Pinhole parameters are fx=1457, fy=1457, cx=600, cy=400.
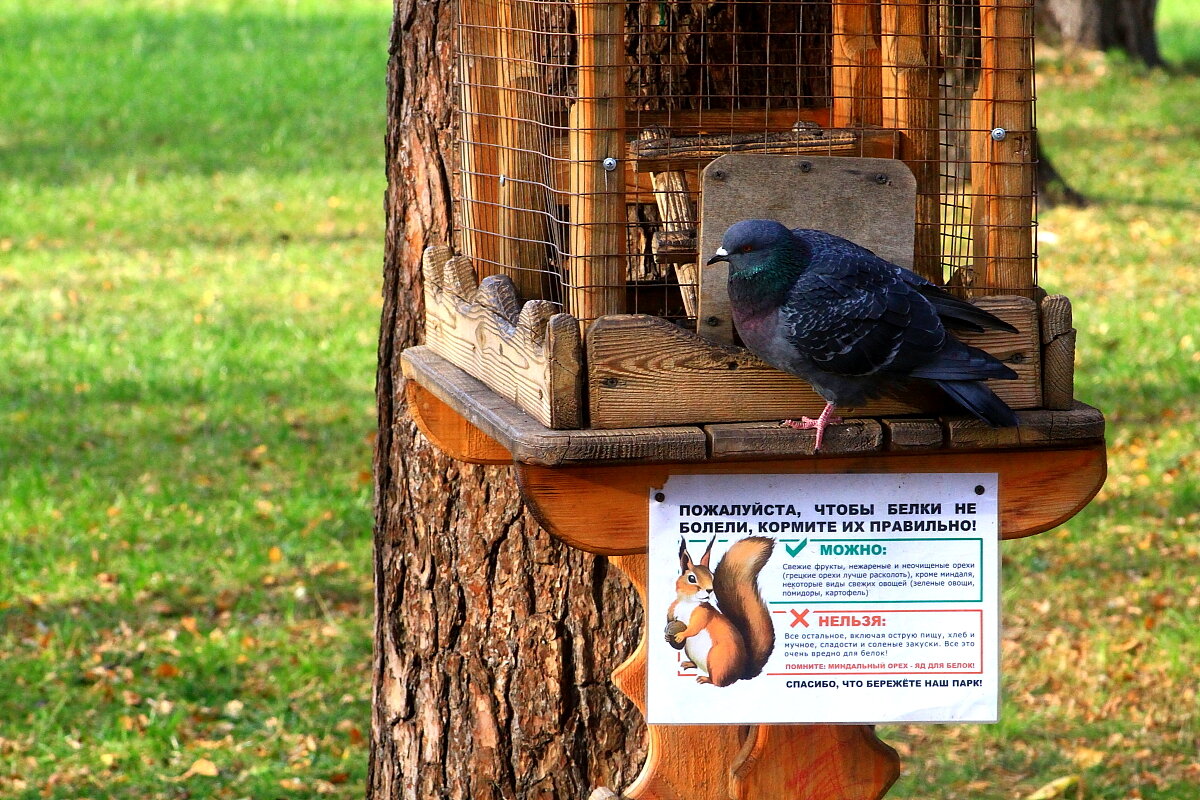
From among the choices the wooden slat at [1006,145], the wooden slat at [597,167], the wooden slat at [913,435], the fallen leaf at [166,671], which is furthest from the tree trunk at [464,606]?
the fallen leaf at [166,671]

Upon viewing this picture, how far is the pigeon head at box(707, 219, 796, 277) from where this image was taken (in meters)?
2.22

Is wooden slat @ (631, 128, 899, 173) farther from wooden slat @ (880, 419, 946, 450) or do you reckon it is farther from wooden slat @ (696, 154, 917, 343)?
wooden slat @ (880, 419, 946, 450)

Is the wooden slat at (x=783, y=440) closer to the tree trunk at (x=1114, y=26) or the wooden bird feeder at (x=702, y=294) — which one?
the wooden bird feeder at (x=702, y=294)

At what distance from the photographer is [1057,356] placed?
241cm

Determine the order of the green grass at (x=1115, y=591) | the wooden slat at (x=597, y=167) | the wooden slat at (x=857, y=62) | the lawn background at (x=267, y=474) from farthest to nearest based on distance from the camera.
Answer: the lawn background at (x=267, y=474) → the green grass at (x=1115, y=591) → the wooden slat at (x=857, y=62) → the wooden slat at (x=597, y=167)

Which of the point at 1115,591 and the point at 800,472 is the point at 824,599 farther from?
the point at 1115,591

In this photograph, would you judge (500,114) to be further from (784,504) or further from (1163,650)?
(1163,650)

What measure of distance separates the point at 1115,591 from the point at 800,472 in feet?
11.0

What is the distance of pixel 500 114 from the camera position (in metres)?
2.88

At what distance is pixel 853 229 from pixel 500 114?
0.80 m

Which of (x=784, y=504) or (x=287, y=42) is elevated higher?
(x=287, y=42)

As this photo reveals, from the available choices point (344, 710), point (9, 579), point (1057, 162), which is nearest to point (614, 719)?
point (344, 710)

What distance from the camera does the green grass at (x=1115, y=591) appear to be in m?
4.36

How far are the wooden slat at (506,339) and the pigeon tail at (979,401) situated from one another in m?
0.57
